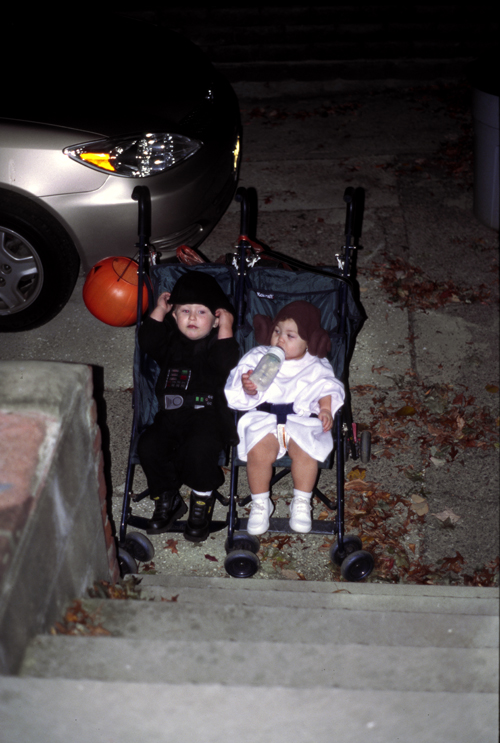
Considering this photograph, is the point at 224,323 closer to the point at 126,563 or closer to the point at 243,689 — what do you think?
the point at 126,563

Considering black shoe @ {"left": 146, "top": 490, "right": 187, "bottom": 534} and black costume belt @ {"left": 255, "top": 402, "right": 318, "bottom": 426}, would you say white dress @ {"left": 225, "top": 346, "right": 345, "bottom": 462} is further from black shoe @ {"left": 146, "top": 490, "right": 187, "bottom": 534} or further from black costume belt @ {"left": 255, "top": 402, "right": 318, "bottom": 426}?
black shoe @ {"left": 146, "top": 490, "right": 187, "bottom": 534}

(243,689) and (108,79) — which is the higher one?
(108,79)

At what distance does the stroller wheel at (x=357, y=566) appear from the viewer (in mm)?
3826

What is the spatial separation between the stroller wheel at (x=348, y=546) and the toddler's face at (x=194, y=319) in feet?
5.37

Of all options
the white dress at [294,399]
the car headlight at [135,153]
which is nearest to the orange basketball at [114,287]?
the car headlight at [135,153]

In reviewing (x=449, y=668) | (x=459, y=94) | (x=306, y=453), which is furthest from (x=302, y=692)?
(x=459, y=94)

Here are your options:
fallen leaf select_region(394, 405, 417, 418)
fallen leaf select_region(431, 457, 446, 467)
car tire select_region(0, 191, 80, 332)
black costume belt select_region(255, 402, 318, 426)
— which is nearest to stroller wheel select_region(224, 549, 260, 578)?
black costume belt select_region(255, 402, 318, 426)

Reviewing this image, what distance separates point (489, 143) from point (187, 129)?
3206 millimetres

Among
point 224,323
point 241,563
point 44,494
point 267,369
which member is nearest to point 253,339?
point 224,323

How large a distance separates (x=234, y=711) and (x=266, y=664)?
0.19m

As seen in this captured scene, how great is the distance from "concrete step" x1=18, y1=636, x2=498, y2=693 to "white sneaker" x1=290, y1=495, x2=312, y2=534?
4.87 ft

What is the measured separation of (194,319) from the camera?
420 cm

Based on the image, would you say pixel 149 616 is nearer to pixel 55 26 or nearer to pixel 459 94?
pixel 55 26

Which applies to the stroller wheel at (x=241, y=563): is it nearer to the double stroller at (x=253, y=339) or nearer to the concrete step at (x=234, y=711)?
the double stroller at (x=253, y=339)
